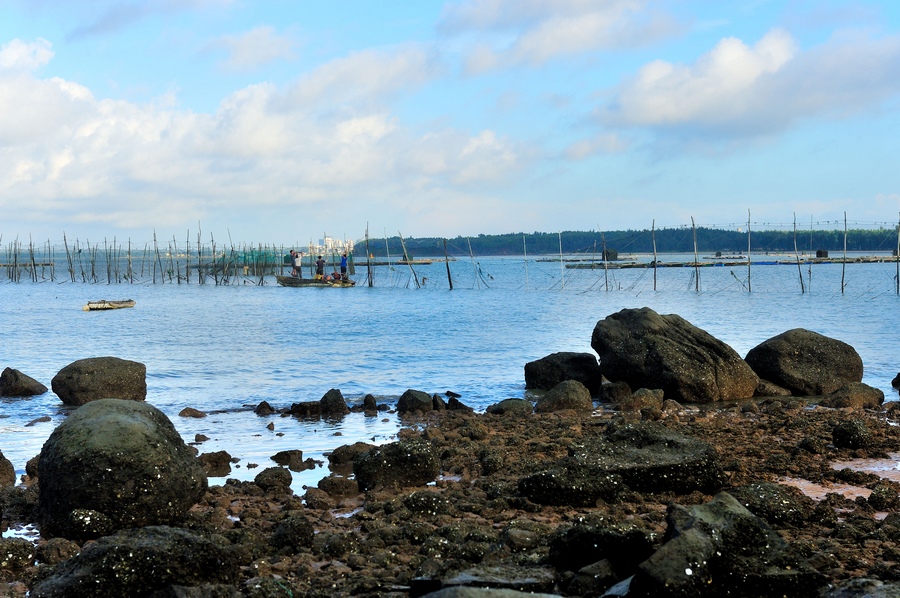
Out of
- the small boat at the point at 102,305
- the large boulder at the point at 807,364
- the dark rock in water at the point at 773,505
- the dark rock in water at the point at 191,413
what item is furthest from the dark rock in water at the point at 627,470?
the small boat at the point at 102,305

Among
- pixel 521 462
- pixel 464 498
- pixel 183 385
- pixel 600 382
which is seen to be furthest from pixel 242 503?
pixel 183 385

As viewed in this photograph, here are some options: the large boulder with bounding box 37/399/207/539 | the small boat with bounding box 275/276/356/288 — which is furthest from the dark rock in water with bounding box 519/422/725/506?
the small boat with bounding box 275/276/356/288

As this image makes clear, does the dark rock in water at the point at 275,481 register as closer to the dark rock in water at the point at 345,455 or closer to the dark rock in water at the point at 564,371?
the dark rock in water at the point at 345,455

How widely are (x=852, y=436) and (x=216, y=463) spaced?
8408 millimetres

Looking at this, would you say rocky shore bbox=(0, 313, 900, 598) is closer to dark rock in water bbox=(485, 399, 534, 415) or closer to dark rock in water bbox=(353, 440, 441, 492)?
dark rock in water bbox=(353, 440, 441, 492)

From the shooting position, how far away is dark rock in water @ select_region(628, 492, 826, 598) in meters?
5.42

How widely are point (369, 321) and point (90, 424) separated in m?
33.4

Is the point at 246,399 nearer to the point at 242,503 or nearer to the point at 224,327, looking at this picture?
the point at 242,503

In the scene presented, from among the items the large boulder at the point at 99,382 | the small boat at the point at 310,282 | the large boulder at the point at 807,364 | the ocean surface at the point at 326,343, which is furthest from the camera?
the small boat at the point at 310,282

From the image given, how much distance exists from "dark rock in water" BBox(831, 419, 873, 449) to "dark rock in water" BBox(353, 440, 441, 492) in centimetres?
557

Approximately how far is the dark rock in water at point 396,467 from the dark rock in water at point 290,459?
1.53 meters

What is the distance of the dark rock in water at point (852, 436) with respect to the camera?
37.5 ft

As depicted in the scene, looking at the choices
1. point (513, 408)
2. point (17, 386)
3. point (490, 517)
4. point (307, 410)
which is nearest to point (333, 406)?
point (307, 410)

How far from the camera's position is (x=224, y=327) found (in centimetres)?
3816
